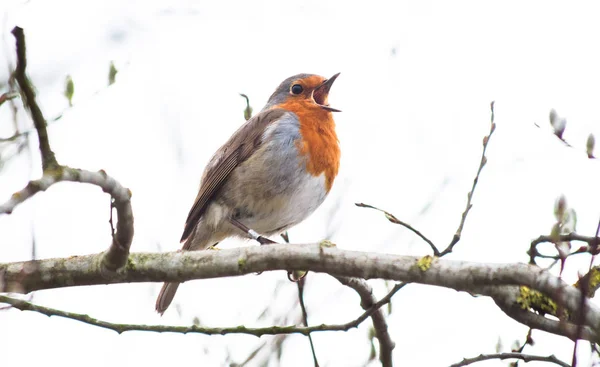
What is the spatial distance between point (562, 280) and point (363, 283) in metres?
1.78

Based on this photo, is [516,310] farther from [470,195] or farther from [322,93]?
[322,93]

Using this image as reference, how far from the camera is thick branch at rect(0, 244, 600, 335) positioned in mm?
2734

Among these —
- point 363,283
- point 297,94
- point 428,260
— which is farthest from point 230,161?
point 428,260

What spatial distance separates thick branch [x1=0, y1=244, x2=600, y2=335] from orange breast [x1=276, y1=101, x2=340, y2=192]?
7.87ft

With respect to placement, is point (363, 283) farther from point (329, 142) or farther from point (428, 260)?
point (329, 142)

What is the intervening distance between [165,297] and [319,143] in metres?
1.68

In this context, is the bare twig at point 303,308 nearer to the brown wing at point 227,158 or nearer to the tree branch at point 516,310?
the tree branch at point 516,310

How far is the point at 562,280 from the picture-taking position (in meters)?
2.42

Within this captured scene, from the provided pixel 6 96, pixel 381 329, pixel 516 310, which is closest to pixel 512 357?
pixel 516 310

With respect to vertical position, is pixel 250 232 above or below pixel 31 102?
below

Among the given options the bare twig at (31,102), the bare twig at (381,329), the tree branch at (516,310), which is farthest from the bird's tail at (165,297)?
the tree branch at (516,310)

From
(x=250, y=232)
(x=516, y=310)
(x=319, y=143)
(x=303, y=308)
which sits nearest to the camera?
(x=516, y=310)

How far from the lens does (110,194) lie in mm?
2932

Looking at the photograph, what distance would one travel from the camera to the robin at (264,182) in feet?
18.4
